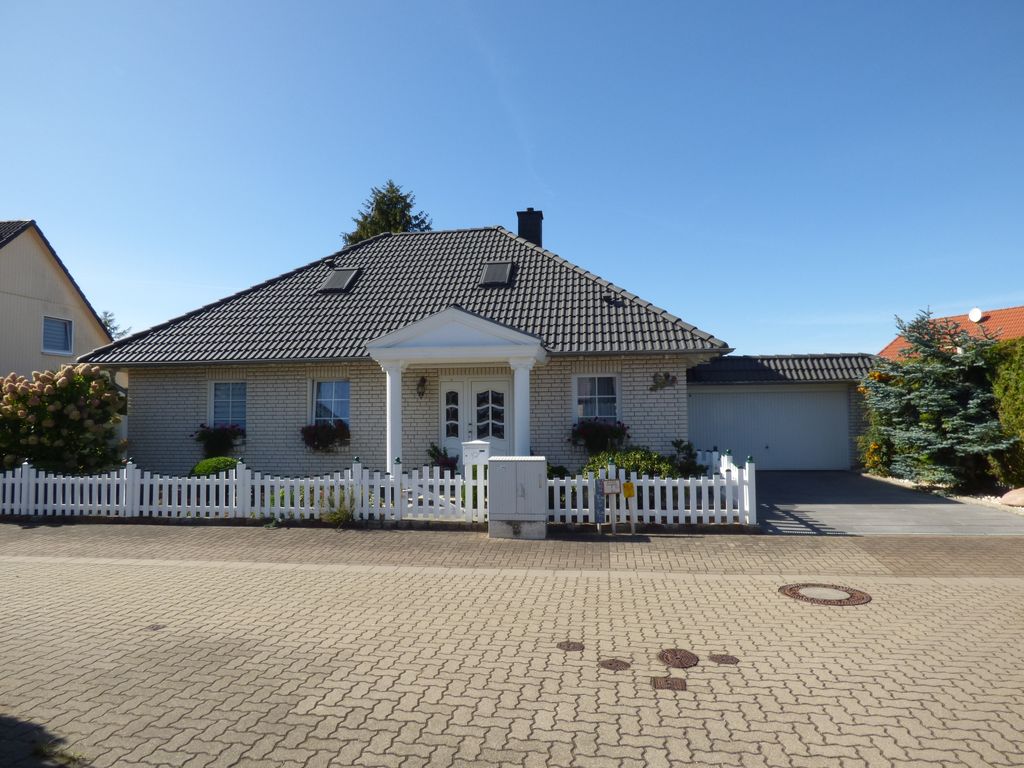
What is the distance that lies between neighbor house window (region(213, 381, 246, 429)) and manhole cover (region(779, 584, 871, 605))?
12248 mm

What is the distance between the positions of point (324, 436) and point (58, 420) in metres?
4.86

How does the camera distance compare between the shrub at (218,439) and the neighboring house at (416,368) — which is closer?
the neighboring house at (416,368)

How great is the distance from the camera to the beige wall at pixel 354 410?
14.0m

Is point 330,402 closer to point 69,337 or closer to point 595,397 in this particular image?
point 595,397

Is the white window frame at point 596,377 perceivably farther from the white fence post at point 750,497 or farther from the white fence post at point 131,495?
the white fence post at point 131,495

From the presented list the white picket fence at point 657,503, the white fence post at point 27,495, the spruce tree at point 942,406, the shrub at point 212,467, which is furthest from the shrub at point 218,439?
the spruce tree at point 942,406

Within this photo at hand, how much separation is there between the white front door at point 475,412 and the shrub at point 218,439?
4653 mm

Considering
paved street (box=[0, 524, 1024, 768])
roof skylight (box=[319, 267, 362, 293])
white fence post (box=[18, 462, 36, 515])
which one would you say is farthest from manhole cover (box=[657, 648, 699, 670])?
roof skylight (box=[319, 267, 362, 293])

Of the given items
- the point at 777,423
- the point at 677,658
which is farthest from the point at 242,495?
the point at 777,423

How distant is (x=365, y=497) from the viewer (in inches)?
431

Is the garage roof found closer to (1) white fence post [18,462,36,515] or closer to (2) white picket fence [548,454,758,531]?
(2) white picket fence [548,454,758,531]

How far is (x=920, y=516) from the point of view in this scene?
38.4ft

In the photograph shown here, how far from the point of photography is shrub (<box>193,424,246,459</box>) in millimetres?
15047

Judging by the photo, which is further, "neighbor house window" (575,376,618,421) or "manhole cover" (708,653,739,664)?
"neighbor house window" (575,376,618,421)
